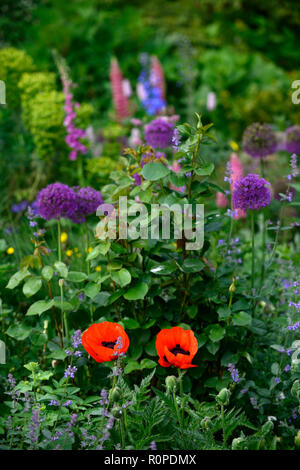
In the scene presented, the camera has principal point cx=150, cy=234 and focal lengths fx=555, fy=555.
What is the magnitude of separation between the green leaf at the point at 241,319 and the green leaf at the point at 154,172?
514mm

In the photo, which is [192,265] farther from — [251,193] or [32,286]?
[32,286]

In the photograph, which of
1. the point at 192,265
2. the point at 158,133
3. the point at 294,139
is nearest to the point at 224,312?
the point at 192,265

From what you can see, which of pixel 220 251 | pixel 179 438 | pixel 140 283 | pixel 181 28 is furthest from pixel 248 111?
pixel 179 438

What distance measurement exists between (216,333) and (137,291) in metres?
0.29

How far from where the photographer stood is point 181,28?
6988 millimetres

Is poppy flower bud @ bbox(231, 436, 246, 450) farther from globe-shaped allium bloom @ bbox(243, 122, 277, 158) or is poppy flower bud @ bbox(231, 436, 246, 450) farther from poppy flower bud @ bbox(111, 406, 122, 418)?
globe-shaped allium bloom @ bbox(243, 122, 277, 158)

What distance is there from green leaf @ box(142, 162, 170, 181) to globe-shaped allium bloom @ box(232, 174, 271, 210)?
0.26m

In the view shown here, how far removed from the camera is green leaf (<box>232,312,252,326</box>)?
1752mm

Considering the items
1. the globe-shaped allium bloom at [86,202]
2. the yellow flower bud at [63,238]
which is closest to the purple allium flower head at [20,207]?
the yellow flower bud at [63,238]

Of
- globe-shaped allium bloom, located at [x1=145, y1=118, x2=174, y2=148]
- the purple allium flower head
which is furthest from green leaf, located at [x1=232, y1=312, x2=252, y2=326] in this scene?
the purple allium flower head

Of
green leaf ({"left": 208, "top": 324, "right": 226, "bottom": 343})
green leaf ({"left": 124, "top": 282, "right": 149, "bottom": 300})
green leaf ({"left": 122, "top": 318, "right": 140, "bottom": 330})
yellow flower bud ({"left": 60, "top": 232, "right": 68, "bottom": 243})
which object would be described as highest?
yellow flower bud ({"left": 60, "top": 232, "right": 68, "bottom": 243})

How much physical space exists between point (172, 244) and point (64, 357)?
561mm
